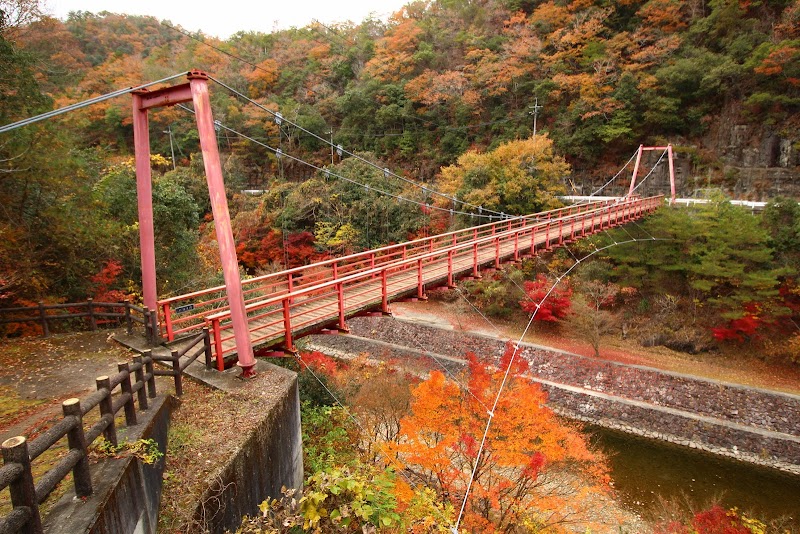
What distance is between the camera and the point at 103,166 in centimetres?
981

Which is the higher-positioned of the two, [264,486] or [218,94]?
[218,94]

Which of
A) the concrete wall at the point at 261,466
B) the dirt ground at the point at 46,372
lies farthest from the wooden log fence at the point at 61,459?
the dirt ground at the point at 46,372

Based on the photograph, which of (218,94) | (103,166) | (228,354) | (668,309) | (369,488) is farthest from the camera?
(218,94)

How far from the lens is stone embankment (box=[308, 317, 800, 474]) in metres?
9.95

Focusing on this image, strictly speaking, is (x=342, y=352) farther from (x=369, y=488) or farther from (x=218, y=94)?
(x=218, y=94)

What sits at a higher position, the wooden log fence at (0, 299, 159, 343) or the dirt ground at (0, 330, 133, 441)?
the wooden log fence at (0, 299, 159, 343)

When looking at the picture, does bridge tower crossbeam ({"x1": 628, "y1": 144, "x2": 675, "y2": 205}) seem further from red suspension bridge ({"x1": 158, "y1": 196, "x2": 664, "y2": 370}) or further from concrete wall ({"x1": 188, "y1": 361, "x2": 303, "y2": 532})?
concrete wall ({"x1": 188, "y1": 361, "x2": 303, "y2": 532})

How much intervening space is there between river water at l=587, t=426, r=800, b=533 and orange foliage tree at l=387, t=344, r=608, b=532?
71 centimetres

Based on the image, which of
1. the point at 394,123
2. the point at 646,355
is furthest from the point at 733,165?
the point at 394,123

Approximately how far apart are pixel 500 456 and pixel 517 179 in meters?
11.2

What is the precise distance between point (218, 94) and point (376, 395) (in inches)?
1130

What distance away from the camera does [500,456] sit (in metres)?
7.44

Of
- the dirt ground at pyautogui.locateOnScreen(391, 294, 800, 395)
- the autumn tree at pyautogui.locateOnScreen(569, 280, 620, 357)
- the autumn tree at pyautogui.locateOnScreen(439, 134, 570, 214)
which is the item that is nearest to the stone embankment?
the dirt ground at pyautogui.locateOnScreen(391, 294, 800, 395)

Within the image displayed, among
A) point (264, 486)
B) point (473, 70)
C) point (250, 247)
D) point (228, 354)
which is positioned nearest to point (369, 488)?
point (264, 486)
